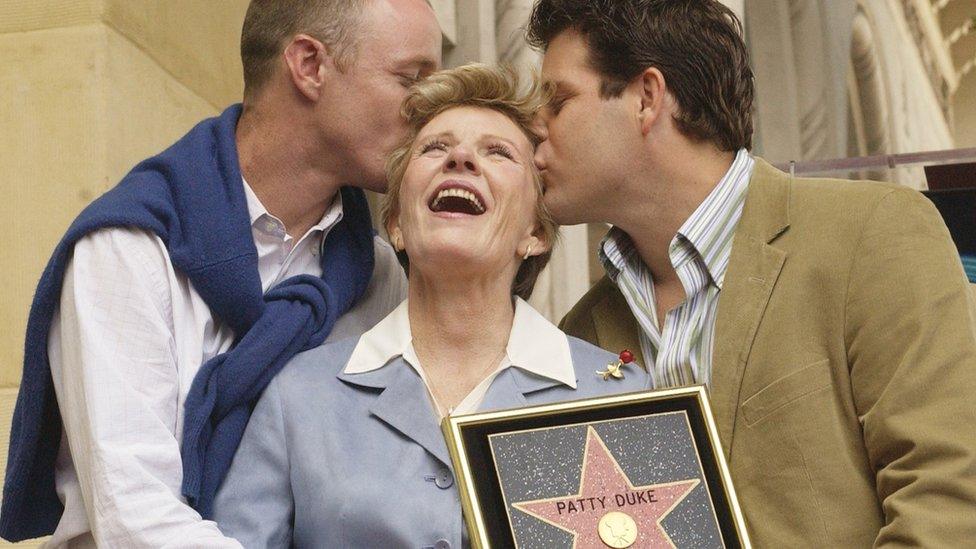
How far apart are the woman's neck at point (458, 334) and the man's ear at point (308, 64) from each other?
656 mm

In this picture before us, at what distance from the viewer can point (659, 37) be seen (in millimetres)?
2396

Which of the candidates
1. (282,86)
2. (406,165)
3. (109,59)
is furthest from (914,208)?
(109,59)

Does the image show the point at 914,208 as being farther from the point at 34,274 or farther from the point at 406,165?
the point at 34,274

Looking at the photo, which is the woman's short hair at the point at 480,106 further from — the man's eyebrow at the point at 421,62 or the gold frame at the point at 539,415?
the gold frame at the point at 539,415

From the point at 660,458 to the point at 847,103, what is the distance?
341 centimetres

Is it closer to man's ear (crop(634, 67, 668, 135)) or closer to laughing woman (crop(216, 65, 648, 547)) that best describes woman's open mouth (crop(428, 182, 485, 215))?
laughing woman (crop(216, 65, 648, 547))

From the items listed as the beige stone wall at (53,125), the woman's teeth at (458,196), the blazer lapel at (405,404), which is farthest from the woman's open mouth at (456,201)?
the beige stone wall at (53,125)

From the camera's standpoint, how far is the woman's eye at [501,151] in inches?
83.0

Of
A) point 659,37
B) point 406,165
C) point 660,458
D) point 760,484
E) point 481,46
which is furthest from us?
point 481,46

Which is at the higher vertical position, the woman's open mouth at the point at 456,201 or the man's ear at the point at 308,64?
the man's ear at the point at 308,64

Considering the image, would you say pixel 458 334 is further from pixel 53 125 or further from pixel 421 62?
pixel 53 125

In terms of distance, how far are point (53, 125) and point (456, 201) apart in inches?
49.5

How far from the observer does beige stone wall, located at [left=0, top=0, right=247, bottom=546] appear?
288 centimetres

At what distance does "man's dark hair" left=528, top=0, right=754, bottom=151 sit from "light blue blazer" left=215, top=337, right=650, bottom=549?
2.01 feet
